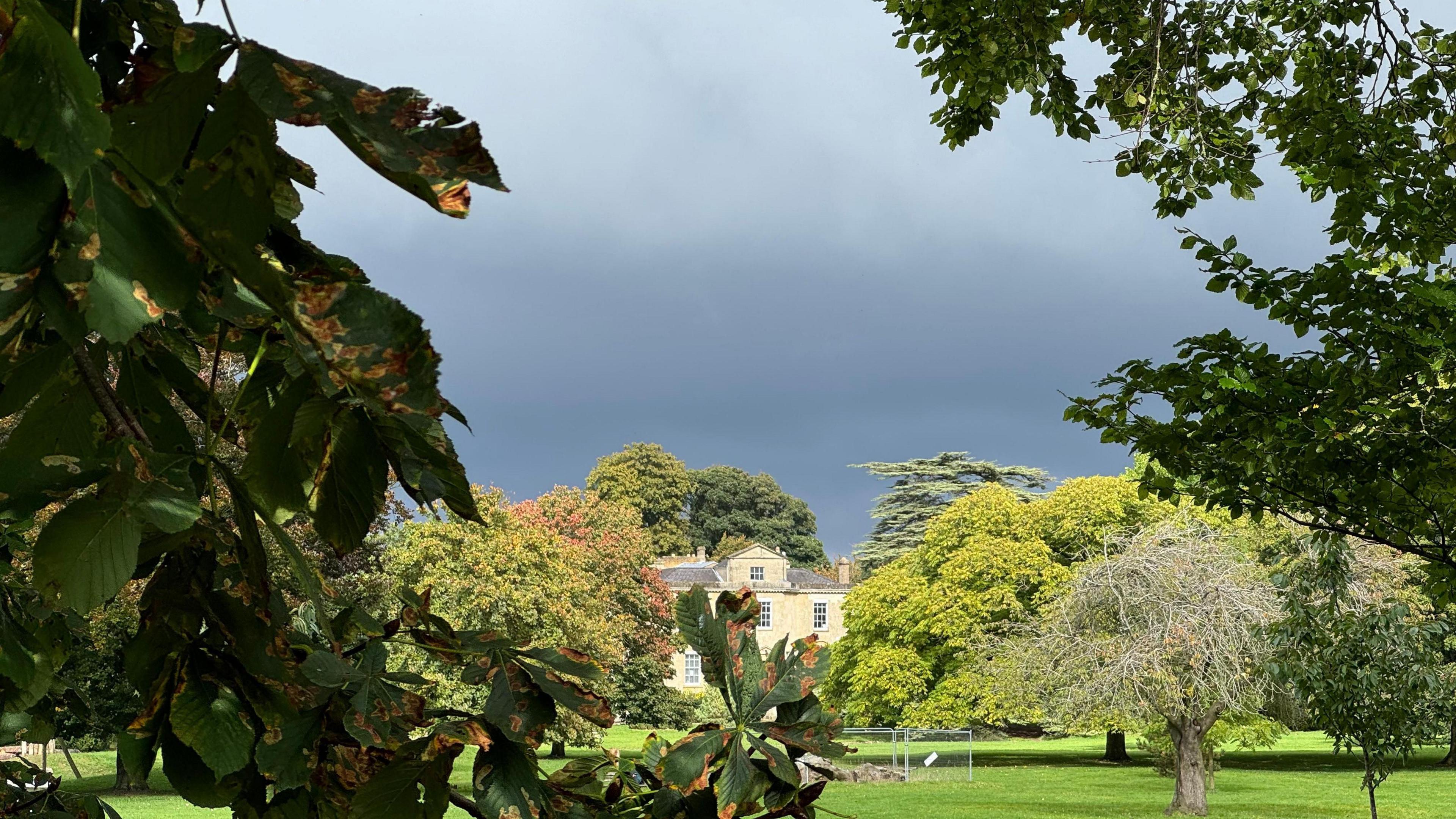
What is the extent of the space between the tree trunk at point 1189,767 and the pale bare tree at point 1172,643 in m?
0.02

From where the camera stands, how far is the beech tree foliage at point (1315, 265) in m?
5.70

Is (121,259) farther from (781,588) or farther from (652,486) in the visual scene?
(652,486)

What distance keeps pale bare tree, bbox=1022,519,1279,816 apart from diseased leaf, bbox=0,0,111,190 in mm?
16997

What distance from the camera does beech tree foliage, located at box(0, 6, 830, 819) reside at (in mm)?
546

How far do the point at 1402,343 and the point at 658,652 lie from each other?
22.8m

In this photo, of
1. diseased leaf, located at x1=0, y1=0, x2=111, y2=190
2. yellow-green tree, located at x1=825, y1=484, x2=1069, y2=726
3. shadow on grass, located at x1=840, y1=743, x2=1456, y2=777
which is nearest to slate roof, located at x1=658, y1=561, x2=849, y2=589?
shadow on grass, located at x1=840, y1=743, x2=1456, y2=777

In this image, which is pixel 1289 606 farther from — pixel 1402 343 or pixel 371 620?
pixel 371 620

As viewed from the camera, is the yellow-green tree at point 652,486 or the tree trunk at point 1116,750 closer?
the tree trunk at point 1116,750

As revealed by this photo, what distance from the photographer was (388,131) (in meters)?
0.56

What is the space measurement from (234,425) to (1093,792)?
916 inches

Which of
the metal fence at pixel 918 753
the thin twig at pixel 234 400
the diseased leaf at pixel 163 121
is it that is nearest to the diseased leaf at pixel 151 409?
the thin twig at pixel 234 400

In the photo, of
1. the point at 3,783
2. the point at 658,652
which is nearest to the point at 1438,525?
the point at 3,783

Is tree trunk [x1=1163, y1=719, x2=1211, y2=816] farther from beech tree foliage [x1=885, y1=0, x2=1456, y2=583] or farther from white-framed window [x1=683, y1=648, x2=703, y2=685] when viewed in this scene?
white-framed window [x1=683, y1=648, x2=703, y2=685]

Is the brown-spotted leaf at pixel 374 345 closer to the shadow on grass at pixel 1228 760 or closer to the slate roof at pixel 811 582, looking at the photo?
the shadow on grass at pixel 1228 760
